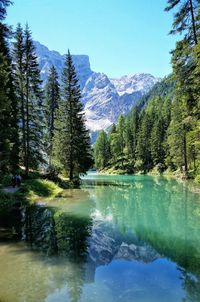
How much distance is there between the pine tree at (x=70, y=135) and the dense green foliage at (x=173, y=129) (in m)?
13.3

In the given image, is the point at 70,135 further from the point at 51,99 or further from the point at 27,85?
the point at 51,99

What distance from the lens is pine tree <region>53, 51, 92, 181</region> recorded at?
4388 cm

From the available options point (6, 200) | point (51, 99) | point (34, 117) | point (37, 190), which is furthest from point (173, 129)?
point (6, 200)

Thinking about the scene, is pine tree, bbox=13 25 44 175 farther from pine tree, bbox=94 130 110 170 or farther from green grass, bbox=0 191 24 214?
pine tree, bbox=94 130 110 170

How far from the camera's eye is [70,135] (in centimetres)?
4378

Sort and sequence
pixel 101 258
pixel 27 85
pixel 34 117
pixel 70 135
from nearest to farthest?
pixel 101 258 → pixel 27 85 → pixel 34 117 → pixel 70 135

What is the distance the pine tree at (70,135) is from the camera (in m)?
43.9

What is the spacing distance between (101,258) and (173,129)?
169 ft

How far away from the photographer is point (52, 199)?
27.9m

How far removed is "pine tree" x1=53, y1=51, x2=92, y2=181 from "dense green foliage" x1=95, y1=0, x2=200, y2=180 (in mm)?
13312

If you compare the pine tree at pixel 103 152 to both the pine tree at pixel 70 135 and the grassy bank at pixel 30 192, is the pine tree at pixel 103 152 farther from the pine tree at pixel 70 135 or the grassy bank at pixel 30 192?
the grassy bank at pixel 30 192

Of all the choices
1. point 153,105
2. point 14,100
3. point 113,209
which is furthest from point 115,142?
point 113,209

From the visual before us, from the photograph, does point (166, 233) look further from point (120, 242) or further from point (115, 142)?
point (115, 142)

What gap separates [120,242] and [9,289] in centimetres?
672
